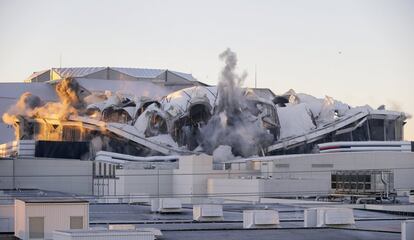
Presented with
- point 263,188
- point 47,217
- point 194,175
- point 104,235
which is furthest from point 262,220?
point 194,175

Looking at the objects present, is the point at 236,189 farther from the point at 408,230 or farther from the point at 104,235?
the point at 104,235

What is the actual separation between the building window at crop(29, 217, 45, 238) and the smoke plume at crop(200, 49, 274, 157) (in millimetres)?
77258

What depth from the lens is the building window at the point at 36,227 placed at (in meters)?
42.5

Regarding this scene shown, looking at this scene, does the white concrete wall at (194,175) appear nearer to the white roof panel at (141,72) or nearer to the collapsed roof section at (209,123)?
the collapsed roof section at (209,123)

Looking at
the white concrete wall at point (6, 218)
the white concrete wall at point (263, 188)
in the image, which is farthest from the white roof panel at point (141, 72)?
the white concrete wall at point (6, 218)

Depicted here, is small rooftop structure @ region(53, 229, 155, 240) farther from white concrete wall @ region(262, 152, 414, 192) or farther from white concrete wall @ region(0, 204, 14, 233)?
white concrete wall @ region(262, 152, 414, 192)

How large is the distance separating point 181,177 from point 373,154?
20173mm

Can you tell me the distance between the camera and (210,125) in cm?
12125

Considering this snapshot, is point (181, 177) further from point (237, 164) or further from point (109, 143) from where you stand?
point (109, 143)

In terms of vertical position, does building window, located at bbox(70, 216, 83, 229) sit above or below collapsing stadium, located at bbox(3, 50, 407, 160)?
below

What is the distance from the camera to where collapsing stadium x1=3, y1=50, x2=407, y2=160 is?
121 m

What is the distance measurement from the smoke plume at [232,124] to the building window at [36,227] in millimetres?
77258

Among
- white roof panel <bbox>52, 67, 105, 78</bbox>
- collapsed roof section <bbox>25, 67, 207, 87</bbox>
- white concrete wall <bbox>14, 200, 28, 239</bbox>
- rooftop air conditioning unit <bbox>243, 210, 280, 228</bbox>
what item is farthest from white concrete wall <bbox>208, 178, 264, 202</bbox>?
white roof panel <bbox>52, 67, 105, 78</bbox>

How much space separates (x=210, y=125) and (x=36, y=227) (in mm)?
78980
